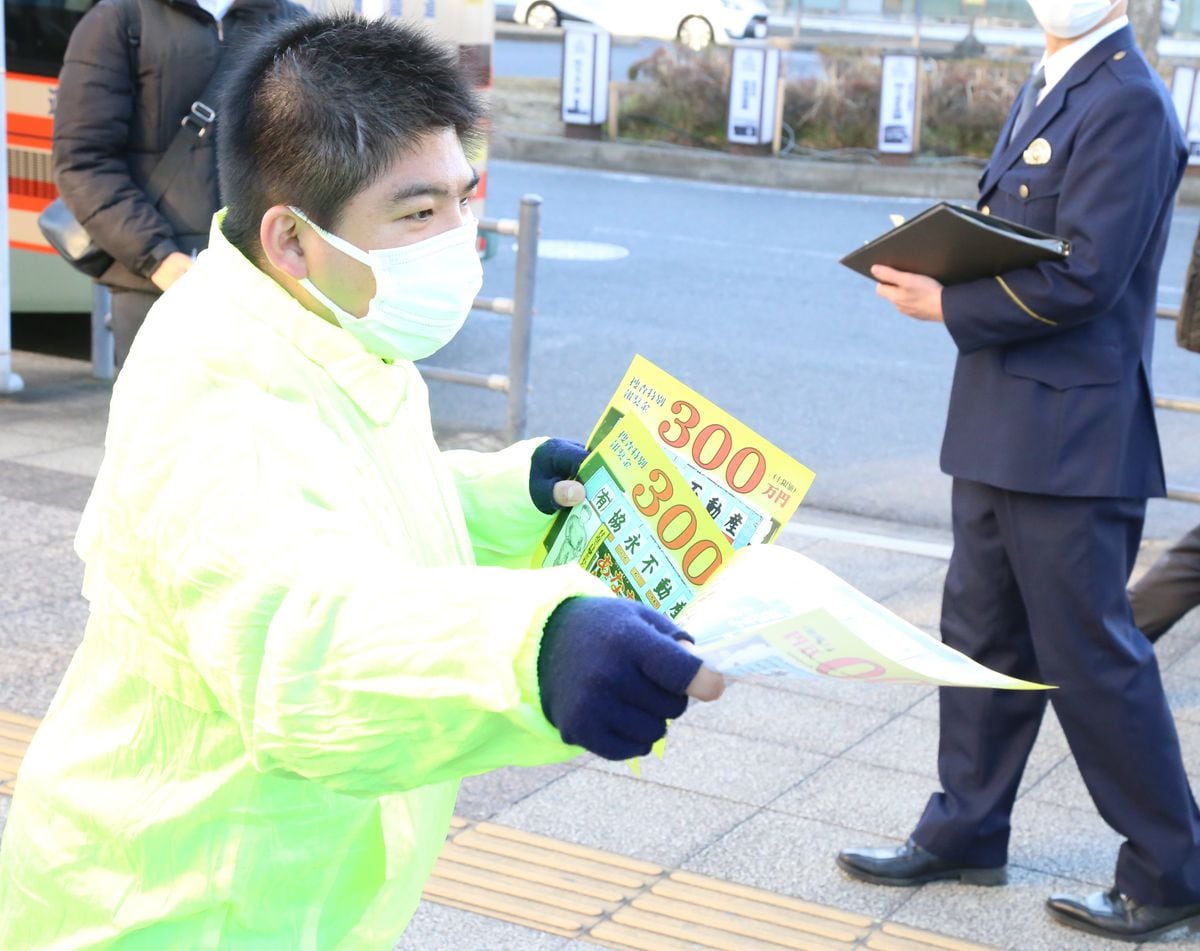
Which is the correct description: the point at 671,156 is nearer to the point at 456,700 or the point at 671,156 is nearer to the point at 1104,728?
the point at 1104,728

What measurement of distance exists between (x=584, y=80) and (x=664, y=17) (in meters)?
11.1

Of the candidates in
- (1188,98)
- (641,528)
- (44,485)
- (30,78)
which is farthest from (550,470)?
(1188,98)

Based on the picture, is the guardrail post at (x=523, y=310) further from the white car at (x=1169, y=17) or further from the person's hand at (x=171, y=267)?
the white car at (x=1169, y=17)

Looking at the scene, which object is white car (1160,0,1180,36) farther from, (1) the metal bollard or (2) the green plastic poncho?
(2) the green plastic poncho

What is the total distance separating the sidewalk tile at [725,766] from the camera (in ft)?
14.2

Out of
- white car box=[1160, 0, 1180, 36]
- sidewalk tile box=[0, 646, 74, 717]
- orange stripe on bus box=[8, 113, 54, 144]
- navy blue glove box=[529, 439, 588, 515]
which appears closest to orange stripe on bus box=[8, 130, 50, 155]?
orange stripe on bus box=[8, 113, 54, 144]

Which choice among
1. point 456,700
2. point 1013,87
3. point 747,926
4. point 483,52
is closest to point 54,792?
point 456,700

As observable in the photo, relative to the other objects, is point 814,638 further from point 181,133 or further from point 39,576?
point 39,576

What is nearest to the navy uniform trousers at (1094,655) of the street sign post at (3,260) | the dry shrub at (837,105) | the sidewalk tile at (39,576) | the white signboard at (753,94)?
the sidewalk tile at (39,576)

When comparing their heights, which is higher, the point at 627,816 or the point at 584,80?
the point at 584,80

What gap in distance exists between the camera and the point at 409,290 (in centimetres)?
189

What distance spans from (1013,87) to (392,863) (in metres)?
19.9

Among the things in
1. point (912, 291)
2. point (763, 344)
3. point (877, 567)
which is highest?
point (912, 291)

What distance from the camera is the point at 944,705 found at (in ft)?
13.0
